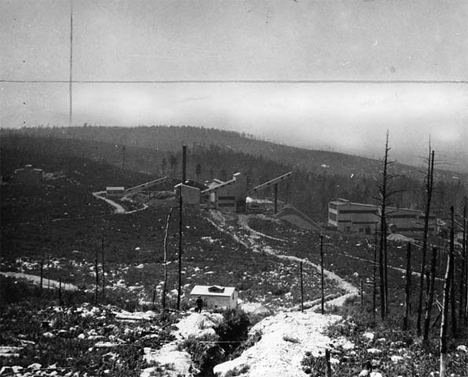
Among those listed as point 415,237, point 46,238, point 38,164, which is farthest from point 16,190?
point 415,237

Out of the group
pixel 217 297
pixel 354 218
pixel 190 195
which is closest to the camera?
pixel 217 297

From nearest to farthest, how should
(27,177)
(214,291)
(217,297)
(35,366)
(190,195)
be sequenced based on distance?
(35,366) < (217,297) < (214,291) < (27,177) < (190,195)

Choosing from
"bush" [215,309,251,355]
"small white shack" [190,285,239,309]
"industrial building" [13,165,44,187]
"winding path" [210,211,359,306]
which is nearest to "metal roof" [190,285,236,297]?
"small white shack" [190,285,239,309]

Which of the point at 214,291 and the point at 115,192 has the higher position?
the point at 115,192

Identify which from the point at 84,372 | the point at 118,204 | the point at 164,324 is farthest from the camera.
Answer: the point at 118,204

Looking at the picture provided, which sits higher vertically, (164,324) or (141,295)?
(164,324)

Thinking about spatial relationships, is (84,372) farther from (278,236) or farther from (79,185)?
(79,185)

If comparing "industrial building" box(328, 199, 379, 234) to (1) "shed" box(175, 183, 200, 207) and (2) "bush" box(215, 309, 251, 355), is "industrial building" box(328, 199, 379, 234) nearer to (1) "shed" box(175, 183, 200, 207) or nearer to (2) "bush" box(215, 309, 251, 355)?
(1) "shed" box(175, 183, 200, 207)

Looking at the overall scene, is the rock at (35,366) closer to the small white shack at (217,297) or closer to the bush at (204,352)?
the bush at (204,352)

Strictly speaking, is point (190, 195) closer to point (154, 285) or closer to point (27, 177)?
point (27, 177)

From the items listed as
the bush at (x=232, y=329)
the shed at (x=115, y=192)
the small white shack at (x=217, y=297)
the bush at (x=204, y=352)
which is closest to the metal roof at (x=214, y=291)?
the small white shack at (x=217, y=297)

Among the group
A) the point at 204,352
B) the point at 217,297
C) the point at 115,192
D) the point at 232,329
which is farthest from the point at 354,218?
the point at 204,352
